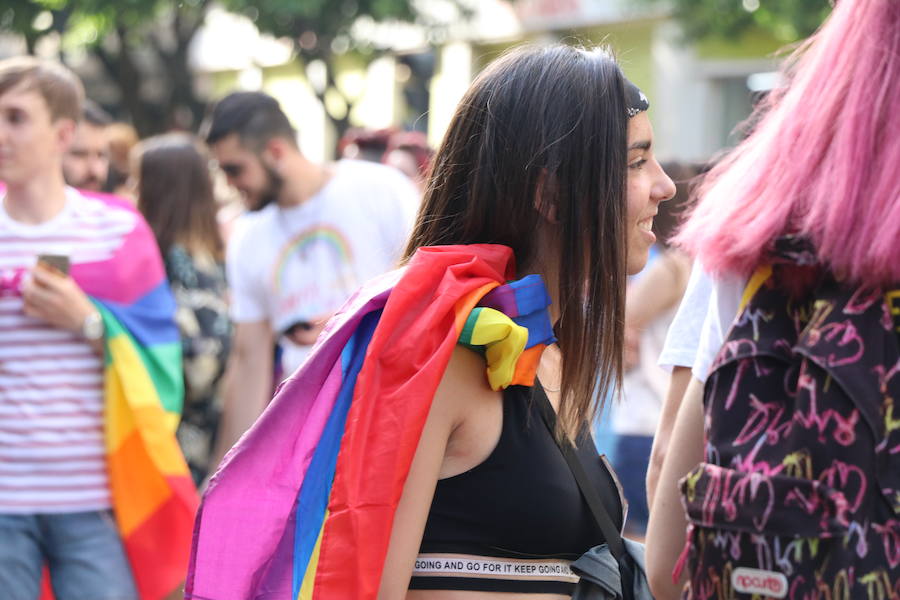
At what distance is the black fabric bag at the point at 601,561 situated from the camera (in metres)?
2.28

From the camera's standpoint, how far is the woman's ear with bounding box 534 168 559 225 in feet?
7.61

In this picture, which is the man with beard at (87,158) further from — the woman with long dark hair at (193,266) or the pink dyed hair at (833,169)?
the pink dyed hair at (833,169)

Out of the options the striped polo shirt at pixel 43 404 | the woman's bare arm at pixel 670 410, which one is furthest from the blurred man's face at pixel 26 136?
the woman's bare arm at pixel 670 410

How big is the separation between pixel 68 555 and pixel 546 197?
2.01 metres

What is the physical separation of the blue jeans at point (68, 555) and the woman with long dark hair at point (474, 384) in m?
1.60

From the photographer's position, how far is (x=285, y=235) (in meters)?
5.23

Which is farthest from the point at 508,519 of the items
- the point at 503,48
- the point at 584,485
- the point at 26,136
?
the point at 503,48

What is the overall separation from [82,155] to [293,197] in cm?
161

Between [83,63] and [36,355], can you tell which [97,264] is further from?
[83,63]

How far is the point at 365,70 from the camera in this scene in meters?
19.5

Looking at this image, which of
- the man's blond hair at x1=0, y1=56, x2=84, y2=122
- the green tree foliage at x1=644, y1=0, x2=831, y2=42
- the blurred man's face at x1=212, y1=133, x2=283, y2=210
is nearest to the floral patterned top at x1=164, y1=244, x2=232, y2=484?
the blurred man's face at x1=212, y1=133, x2=283, y2=210

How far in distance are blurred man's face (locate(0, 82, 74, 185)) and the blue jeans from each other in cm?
99

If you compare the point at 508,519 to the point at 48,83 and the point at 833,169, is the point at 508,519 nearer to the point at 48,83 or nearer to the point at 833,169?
the point at 833,169

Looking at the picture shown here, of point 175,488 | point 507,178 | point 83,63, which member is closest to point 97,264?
point 175,488
